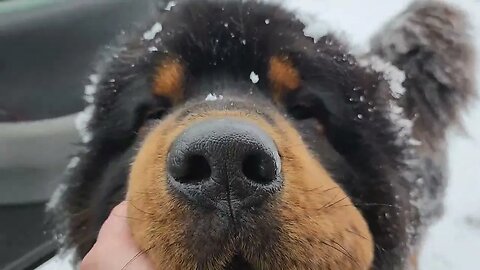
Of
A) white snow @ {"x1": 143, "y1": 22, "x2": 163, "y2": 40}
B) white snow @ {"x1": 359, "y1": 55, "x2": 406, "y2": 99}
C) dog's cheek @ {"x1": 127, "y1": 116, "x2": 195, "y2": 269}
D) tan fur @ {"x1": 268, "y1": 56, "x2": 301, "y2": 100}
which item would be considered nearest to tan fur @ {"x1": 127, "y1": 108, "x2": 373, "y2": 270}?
dog's cheek @ {"x1": 127, "y1": 116, "x2": 195, "y2": 269}

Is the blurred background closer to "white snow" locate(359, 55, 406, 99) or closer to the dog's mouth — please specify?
"white snow" locate(359, 55, 406, 99)

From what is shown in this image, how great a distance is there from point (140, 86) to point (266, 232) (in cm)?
99

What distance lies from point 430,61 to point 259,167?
216 centimetres

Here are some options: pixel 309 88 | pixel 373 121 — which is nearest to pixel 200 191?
pixel 309 88

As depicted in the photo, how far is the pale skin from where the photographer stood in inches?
74.2

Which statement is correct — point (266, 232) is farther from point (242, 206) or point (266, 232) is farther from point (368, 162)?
→ point (368, 162)

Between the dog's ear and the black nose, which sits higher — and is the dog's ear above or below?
above

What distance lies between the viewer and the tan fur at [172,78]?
232 cm

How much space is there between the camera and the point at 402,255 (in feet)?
8.33

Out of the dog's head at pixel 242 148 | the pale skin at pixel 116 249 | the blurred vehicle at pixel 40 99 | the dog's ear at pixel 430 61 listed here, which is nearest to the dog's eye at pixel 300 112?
the dog's head at pixel 242 148

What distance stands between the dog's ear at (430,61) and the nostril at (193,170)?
187cm

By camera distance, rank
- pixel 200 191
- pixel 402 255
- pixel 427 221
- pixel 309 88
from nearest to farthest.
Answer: pixel 200 191 → pixel 309 88 → pixel 402 255 → pixel 427 221

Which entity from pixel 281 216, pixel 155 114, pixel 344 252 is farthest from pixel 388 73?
pixel 281 216

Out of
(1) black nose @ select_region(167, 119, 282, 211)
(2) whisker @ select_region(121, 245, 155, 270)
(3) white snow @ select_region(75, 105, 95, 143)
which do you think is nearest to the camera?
(1) black nose @ select_region(167, 119, 282, 211)
